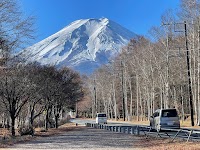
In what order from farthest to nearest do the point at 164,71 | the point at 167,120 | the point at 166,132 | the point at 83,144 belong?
the point at 164,71 → the point at 167,120 → the point at 166,132 → the point at 83,144

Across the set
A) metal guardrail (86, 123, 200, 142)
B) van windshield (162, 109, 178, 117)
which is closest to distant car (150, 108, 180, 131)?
van windshield (162, 109, 178, 117)

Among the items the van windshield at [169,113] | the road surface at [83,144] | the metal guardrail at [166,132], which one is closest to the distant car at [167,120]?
the van windshield at [169,113]

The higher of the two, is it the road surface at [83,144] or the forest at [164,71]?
the forest at [164,71]

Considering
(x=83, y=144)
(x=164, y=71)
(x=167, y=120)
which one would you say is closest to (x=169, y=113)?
(x=167, y=120)

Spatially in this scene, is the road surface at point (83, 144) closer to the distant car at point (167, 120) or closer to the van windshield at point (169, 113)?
the distant car at point (167, 120)

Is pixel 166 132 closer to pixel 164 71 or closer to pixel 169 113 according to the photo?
pixel 169 113

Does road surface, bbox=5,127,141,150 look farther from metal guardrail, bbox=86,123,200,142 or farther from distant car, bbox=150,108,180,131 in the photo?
distant car, bbox=150,108,180,131

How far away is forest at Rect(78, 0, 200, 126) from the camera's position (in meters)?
36.2

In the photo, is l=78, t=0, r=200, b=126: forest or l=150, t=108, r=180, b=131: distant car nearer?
l=150, t=108, r=180, b=131: distant car

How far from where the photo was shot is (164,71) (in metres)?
49.3

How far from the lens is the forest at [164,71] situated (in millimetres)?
36188

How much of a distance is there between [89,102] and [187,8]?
7988 cm

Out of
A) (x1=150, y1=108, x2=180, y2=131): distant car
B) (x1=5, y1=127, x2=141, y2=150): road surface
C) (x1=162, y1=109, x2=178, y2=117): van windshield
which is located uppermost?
(x1=162, y1=109, x2=178, y2=117): van windshield

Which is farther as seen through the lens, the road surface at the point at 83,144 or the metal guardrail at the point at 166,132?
the metal guardrail at the point at 166,132
